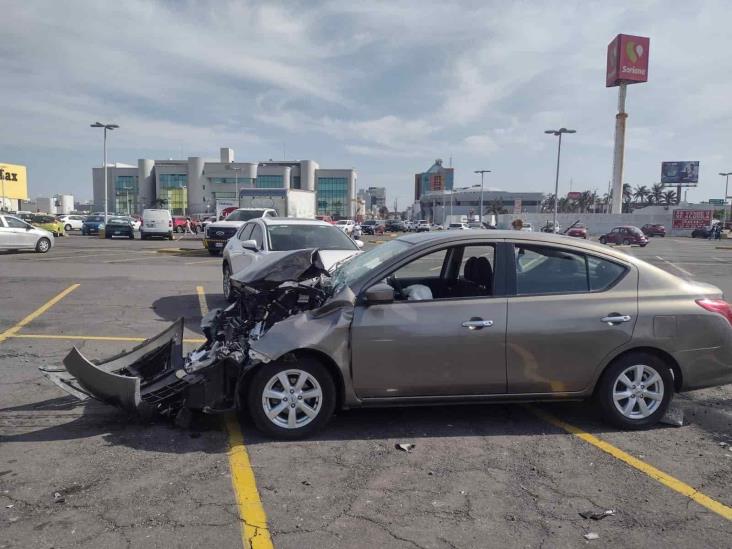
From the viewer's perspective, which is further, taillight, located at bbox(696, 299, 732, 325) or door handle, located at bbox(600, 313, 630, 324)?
taillight, located at bbox(696, 299, 732, 325)

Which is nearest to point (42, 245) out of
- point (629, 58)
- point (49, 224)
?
point (49, 224)

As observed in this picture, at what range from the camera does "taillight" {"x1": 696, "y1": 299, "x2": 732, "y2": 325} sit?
4.67m

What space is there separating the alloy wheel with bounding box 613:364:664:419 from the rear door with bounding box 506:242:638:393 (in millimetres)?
276

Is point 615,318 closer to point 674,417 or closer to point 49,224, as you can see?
point 674,417

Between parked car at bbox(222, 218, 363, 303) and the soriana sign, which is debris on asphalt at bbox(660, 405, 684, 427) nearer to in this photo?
parked car at bbox(222, 218, 363, 303)

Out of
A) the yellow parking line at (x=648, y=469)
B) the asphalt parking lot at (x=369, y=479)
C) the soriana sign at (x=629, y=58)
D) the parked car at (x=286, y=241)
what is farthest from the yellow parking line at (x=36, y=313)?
the soriana sign at (x=629, y=58)

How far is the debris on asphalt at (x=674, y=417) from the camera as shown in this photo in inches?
187

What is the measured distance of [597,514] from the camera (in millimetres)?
3375

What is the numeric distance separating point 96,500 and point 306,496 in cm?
124

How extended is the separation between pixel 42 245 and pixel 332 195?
307 ft

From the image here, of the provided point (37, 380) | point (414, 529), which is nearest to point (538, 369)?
point (414, 529)

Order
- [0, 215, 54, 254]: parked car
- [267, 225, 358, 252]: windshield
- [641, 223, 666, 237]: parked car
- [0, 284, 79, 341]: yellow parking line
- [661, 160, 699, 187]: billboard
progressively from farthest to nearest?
[661, 160, 699, 187]: billboard → [641, 223, 666, 237]: parked car → [0, 215, 54, 254]: parked car → [267, 225, 358, 252]: windshield → [0, 284, 79, 341]: yellow parking line

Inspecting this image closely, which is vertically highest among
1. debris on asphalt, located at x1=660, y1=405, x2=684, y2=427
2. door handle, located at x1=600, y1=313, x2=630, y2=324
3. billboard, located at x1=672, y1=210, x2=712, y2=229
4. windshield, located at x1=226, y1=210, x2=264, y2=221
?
billboard, located at x1=672, y1=210, x2=712, y2=229

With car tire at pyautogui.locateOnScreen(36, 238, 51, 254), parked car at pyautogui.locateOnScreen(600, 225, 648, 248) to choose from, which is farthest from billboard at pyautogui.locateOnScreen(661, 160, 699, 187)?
car tire at pyautogui.locateOnScreen(36, 238, 51, 254)
